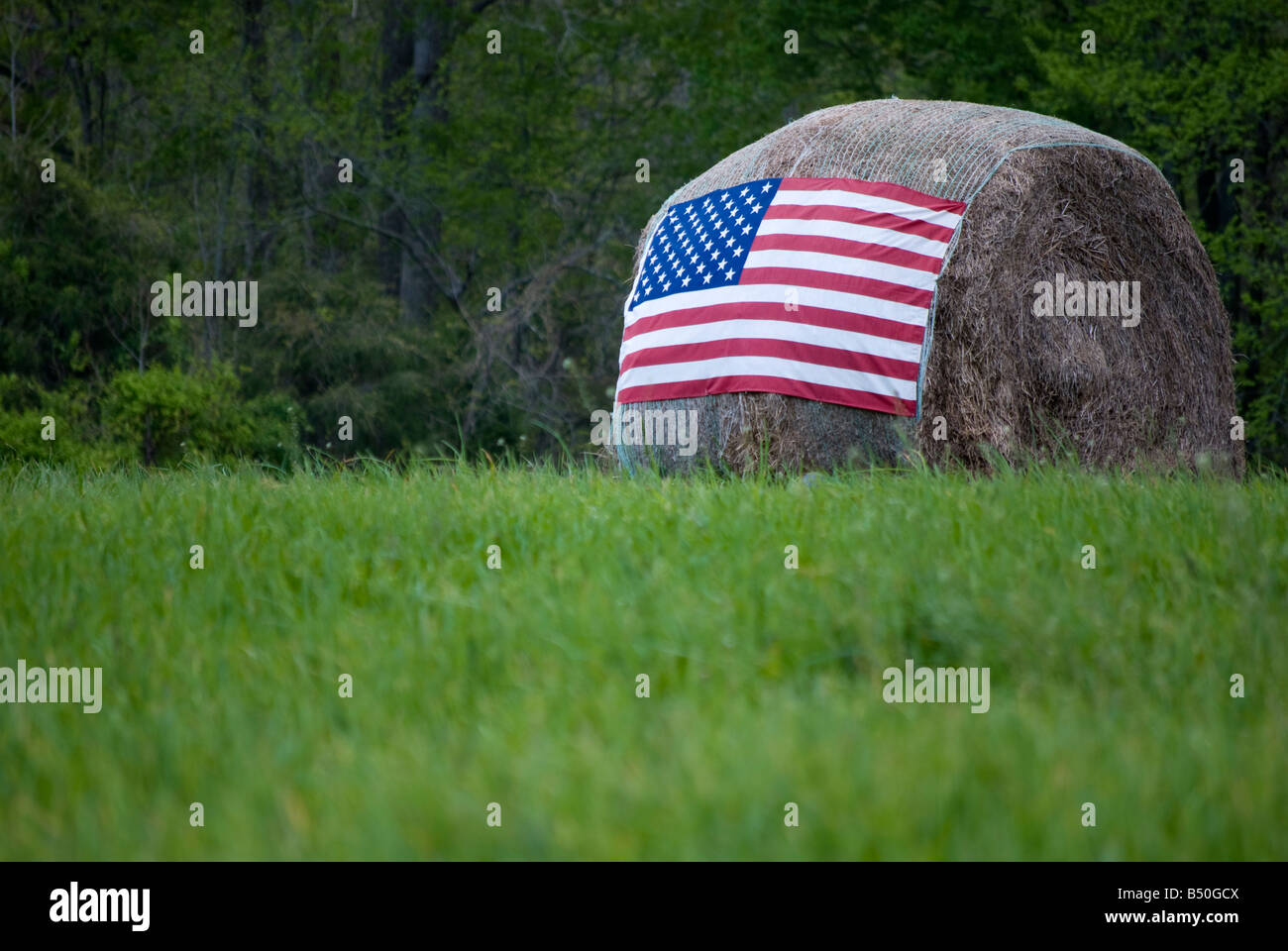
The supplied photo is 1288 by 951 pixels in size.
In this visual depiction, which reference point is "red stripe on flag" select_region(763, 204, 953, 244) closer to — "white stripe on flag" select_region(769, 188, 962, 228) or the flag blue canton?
"white stripe on flag" select_region(769, 188, 962, 228)

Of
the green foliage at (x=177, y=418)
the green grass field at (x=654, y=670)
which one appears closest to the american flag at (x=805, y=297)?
the green grass field at (x=654, y=670)

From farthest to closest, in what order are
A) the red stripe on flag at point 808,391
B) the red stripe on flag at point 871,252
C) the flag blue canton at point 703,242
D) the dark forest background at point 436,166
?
the dark forest background at point 436,166, the flag blue canton at point 703,242, the red stripe on flag at point 871,252, the red stripe on flag at point 808,391

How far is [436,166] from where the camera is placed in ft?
80.4

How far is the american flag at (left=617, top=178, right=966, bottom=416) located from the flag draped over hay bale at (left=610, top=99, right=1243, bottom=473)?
1 centimetres

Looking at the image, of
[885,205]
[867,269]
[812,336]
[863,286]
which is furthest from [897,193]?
[812,336]

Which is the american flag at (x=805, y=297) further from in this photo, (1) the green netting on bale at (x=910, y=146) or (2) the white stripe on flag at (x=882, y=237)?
(1) the green netting on bale at (x=910, y=146)

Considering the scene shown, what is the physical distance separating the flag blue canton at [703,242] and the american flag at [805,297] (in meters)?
0.01

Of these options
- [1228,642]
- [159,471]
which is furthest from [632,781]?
[159,471]

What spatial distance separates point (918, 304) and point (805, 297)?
0.74 m

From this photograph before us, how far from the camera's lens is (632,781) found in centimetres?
296

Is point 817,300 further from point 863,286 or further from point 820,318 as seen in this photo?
point 863,286

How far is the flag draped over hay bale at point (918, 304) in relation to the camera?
8289 mm

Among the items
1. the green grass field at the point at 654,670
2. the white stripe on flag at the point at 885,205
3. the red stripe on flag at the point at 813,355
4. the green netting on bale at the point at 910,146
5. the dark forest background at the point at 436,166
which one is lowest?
the green grass field at the point at 654,670
